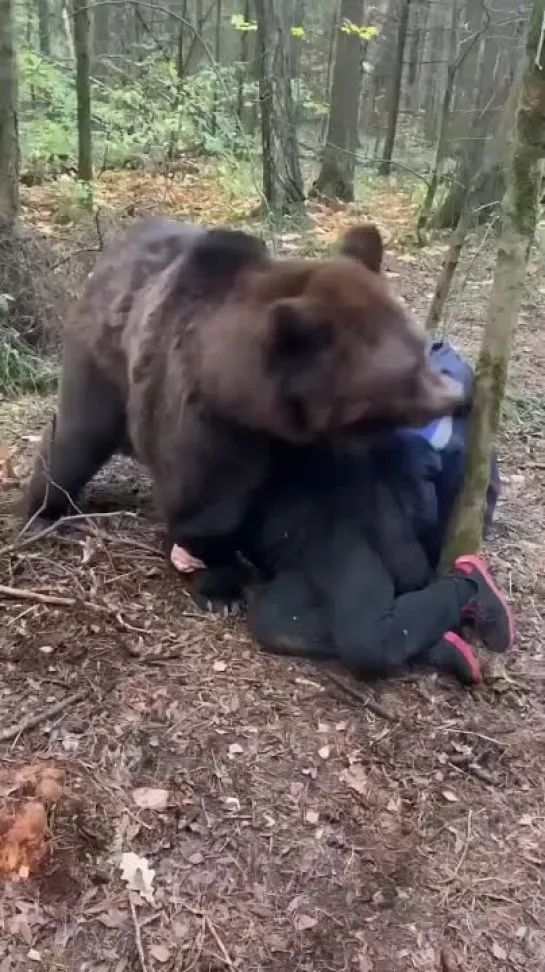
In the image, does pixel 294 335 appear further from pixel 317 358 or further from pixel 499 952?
pixel 499 952

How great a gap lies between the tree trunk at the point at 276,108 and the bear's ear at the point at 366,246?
5.17 m

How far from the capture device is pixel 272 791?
323cm

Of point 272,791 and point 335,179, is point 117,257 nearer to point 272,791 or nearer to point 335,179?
point 272,791

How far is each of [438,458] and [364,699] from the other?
3.48 feet

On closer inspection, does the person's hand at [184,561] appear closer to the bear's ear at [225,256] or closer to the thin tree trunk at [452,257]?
the bear's ear at [225,256]

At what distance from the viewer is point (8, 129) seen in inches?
265

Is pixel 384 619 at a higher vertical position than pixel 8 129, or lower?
lower

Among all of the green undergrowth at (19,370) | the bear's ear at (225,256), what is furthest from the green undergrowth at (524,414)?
the green undergrowth at (19,370)

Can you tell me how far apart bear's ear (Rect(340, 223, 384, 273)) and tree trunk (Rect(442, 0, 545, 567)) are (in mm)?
519

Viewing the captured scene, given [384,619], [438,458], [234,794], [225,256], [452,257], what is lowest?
[234,794]

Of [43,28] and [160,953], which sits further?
[43,28]

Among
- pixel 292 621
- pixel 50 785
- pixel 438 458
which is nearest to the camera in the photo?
pixel 50 785

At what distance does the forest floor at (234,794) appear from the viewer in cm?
279

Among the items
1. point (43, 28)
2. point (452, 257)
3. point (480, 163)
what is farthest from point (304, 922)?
point (43, 28)
